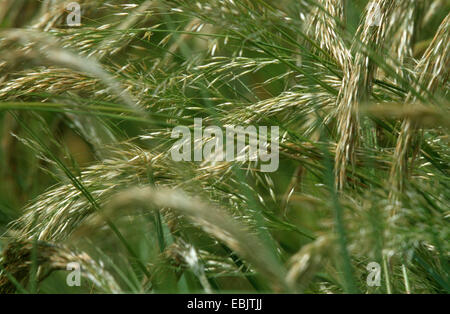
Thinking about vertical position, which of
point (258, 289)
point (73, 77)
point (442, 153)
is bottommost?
point (258, 289)

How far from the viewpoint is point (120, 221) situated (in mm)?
1150

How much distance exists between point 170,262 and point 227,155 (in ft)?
0.71

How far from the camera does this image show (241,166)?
109cm

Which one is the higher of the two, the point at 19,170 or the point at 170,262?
the point at 19,170

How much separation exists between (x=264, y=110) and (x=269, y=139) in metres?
0.13

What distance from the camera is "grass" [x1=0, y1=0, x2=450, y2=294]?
2.65ft

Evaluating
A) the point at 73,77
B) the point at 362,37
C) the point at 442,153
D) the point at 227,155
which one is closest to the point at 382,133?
the point at 442,153

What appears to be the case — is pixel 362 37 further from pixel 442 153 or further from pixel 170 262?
pixel 170 262

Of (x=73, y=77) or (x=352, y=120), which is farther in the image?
(x=73, y=77)

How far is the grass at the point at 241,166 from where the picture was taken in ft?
2.65

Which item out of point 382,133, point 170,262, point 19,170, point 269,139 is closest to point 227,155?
point 269,139

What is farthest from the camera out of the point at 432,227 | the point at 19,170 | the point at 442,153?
the point at 19,170
